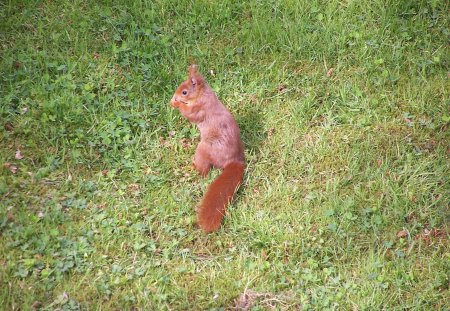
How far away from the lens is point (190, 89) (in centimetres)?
479

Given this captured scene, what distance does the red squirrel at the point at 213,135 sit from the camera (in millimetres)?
4543

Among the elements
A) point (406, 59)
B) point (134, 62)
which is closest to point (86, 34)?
point (134, 62)

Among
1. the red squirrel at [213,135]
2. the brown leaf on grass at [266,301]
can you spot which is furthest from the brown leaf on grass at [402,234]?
the red squirrel at [213,135]

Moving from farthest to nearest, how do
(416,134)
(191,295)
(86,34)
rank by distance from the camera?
(86,34)
(416,134)
(191,295)

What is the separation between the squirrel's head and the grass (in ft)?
0.98

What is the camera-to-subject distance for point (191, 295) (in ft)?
13.2

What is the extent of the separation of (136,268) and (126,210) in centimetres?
46

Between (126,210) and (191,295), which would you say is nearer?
(191,295)

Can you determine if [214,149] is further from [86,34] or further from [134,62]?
[86,34]

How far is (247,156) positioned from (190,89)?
2.08 feet

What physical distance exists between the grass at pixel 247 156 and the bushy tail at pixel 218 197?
98mm

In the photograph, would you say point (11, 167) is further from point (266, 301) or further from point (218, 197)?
point (266, 301)

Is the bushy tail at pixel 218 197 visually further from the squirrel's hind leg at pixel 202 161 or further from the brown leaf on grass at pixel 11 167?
the brown leaf on grass at pixel 11 167

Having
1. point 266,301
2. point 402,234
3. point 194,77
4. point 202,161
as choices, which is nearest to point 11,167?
point 202,161
